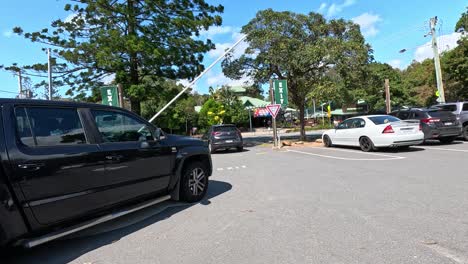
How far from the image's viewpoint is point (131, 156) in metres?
5.08

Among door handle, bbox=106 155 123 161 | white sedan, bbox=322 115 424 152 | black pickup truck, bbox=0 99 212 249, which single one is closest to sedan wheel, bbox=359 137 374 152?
white sedan, bbox=322 115 424 152

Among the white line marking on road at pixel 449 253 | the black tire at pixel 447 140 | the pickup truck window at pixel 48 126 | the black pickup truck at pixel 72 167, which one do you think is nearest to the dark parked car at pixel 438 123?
the black tire at pixel 447 140

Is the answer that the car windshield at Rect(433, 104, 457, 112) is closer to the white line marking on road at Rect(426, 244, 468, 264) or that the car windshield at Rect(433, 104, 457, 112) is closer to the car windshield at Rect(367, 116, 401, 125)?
the car windshield at Rect(367, 116, 401, 125)

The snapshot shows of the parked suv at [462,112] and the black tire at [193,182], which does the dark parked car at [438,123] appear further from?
the black tire at [193,182]

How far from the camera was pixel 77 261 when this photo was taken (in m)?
4.05

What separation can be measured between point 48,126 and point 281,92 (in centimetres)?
1595

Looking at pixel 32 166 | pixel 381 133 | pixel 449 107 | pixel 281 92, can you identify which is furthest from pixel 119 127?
pixel 449 107

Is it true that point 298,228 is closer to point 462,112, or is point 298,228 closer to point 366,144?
point 366,144

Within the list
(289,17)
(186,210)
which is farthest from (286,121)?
(186,210)

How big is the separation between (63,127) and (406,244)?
4585 millimetres

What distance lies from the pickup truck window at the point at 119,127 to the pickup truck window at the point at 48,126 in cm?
35

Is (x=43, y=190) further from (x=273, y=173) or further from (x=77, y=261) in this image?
(x=273, y=173)

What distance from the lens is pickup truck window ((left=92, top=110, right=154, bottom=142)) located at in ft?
16.1

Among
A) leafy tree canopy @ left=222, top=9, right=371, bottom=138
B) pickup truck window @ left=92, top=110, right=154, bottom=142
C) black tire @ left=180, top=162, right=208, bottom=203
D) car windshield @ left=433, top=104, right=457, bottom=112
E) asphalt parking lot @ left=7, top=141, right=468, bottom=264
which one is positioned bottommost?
asphalt parking lot @ left=7, top=141, right=468, bottom=264
